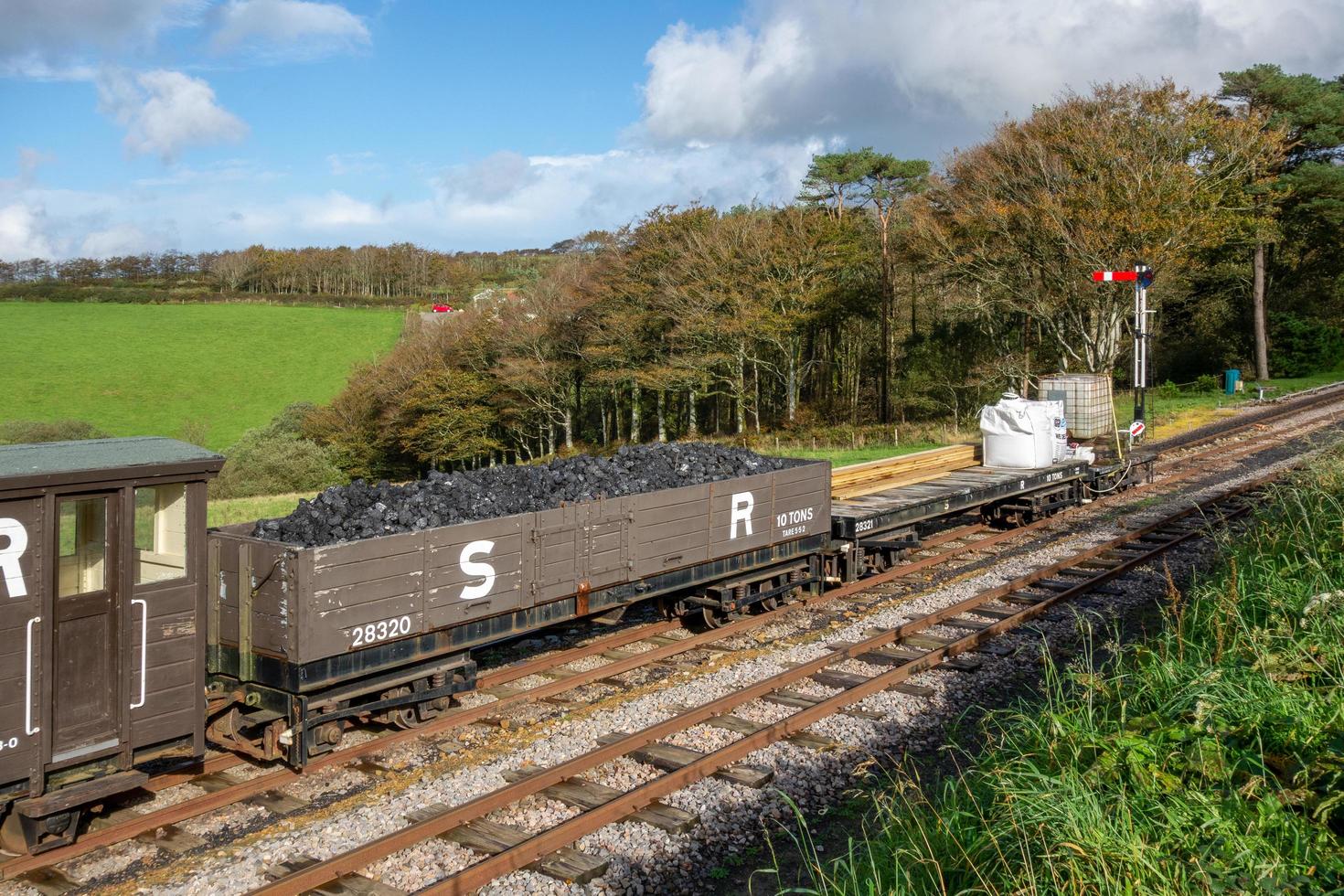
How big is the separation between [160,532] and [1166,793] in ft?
21.9

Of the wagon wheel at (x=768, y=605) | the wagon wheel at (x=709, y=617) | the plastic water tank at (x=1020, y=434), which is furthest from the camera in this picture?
the plastic water tank at (x=1020, y=434)

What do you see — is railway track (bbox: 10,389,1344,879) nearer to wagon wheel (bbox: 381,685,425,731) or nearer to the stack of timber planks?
wagon wheel (bbox: 381,685,425,731)

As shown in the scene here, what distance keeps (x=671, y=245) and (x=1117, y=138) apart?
720 inches

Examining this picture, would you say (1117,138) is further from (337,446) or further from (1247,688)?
(337,446)

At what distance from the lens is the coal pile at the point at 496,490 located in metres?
8.26

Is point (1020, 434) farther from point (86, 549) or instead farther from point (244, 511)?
point (244, 511)

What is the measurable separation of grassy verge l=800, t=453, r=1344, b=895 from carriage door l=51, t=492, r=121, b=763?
4.90m

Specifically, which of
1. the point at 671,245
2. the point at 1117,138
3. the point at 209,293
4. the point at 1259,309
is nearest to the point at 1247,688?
the point at 1117,138

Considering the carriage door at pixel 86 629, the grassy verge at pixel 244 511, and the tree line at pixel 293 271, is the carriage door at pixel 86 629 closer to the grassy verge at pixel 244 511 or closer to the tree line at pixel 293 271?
the grassy verge at pixel 244 511

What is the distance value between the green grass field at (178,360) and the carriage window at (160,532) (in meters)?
52.2

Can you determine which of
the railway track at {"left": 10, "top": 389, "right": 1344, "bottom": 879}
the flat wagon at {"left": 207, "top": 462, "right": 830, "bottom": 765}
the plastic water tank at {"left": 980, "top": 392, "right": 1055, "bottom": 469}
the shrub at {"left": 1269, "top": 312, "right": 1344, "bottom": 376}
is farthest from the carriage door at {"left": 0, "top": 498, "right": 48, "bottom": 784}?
the shrub at {"left": 1269, "top": 312, "right": 1344, "bottom": 376}

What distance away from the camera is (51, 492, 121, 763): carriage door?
20.4 feet

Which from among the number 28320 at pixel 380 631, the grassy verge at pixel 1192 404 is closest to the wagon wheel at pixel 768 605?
the number 28320 at pixel 380 631

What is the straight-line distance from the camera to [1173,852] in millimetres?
4449
